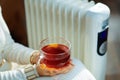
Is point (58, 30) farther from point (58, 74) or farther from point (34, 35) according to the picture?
point (58, 74)

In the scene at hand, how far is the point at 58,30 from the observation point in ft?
4.99

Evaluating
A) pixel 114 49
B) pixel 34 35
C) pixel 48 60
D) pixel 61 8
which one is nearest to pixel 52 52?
pixel 48 60

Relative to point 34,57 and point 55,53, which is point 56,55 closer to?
point 55,53

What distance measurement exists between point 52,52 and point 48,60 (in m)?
0.04

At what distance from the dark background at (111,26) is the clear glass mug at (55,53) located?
2.56 ft

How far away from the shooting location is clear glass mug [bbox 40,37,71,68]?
41.5 inches

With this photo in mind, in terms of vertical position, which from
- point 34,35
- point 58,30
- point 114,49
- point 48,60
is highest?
point 48,60

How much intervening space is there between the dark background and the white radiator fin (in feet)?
0.79

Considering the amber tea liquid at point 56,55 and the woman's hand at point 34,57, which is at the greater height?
the amber tea liquid at point 56,55

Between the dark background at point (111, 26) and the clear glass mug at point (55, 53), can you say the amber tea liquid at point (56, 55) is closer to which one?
the clear glass mug at point (55, 53)

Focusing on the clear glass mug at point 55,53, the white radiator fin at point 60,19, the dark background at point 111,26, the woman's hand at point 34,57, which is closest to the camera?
the clear glass mug at point 55,53

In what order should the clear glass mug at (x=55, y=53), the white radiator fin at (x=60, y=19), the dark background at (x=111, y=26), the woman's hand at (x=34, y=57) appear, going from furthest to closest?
the dark background at (x=111, y=26)
the white radiator fin at (x=60, y=19)
the woman's hand at (x=34, y=57)
the clear glass mug at (x=55, y=53)

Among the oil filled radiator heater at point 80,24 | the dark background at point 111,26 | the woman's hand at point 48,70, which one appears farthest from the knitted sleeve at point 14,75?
the dark background at point 111,26

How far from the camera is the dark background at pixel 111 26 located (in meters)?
1.87
